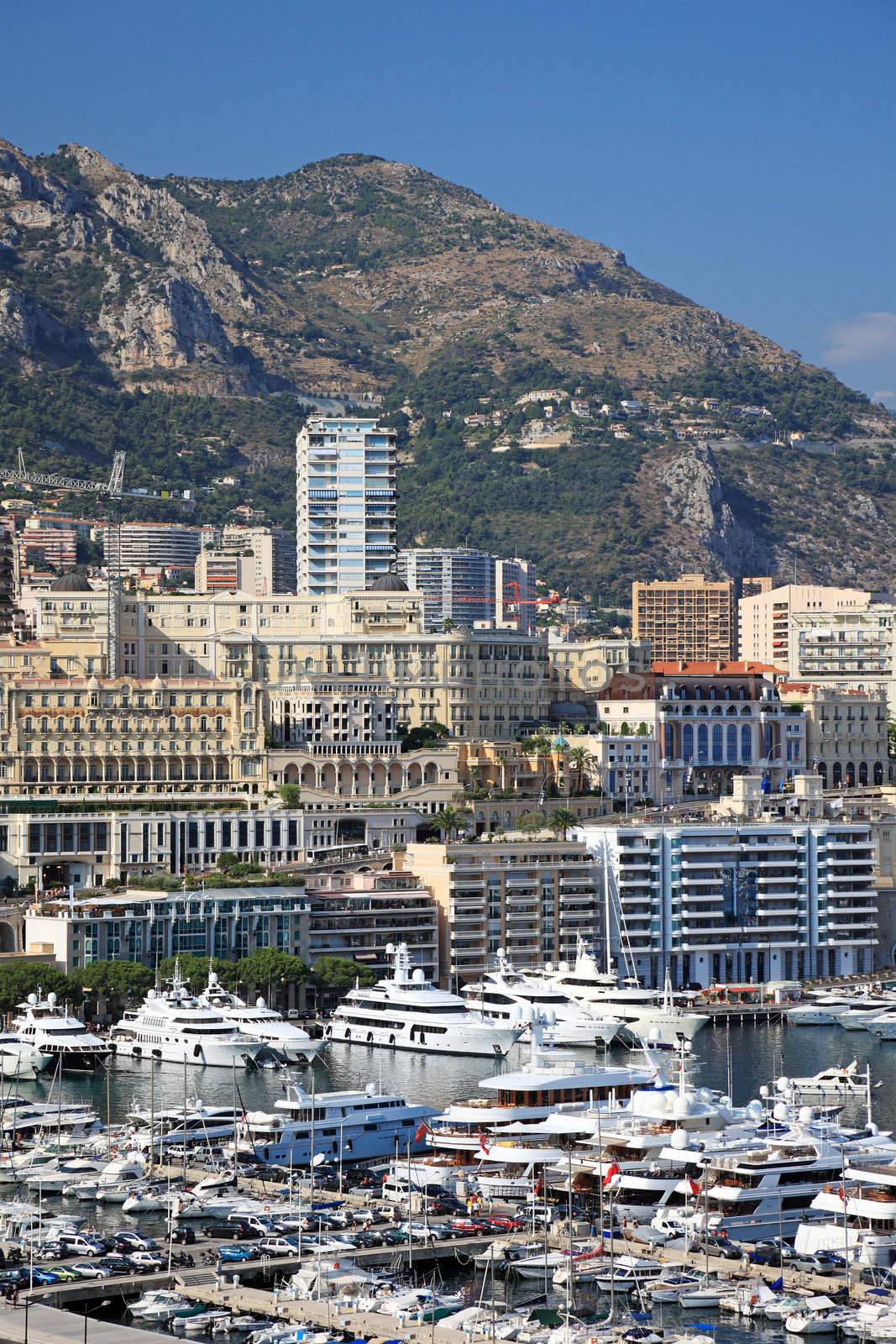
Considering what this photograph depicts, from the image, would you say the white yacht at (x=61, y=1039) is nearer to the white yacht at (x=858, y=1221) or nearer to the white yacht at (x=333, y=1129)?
the white yacht at (x=333, y=1129)

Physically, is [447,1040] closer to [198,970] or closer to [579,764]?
[198,970]

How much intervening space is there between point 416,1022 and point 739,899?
989 inches

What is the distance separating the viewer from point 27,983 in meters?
109

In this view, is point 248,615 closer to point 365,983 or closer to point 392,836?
point 392,836

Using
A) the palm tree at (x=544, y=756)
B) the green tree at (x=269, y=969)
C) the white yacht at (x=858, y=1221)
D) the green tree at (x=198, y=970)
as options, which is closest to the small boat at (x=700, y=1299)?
the white yacht at (x=858, y=1221)

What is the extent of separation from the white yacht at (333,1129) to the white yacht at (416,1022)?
21946 mm

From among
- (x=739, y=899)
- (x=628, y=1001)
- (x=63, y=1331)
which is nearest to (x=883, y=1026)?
(x=628, y=1001)

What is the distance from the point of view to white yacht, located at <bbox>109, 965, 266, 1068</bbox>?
10269 cm

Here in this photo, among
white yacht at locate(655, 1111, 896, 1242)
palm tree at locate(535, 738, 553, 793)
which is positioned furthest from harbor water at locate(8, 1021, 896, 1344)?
palm tree at locate(535, 738, 553, 793)

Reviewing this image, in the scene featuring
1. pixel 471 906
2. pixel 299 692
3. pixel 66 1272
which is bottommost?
pixel 66 1272

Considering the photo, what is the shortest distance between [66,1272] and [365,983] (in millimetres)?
52468

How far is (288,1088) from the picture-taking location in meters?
85.2

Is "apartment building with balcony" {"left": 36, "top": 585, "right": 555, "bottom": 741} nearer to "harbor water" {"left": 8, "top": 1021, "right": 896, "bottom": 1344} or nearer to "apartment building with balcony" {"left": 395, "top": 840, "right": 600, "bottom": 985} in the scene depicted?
"apartment building with balcony" {"left": 395, "top": 840, "right": 600, "bottom": 985}

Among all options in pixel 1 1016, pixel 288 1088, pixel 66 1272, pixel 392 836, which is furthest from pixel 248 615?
pixel 66 1272
